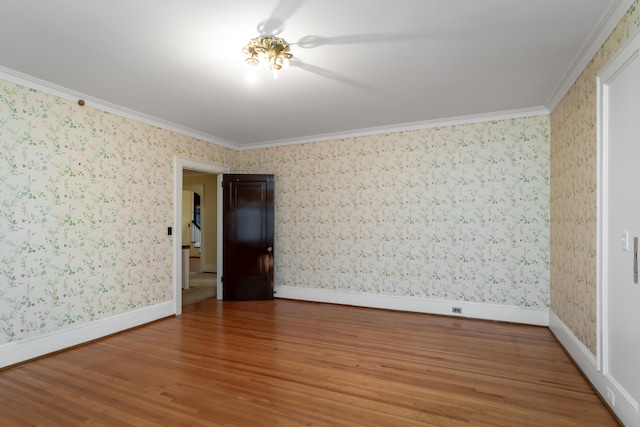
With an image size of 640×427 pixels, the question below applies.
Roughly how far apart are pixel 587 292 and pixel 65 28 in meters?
4.55

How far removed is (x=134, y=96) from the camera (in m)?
3.52

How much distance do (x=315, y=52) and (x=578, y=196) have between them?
8.85 feet

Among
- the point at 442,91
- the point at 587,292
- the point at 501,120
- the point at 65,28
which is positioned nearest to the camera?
the point at 65,28

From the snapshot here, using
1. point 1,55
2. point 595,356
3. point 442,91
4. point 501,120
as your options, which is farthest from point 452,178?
point 1,55

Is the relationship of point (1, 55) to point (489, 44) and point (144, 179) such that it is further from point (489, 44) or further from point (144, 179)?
point (489, 44)

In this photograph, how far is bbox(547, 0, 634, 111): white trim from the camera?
79.3 inches

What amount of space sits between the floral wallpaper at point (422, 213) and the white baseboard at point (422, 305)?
84mm

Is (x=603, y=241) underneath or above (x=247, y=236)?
above

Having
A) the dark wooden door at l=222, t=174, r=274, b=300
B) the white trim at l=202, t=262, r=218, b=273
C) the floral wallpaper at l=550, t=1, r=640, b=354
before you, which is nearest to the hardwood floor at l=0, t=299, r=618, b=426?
the floral wallpaper at l=550, t=1, r=640, b=354

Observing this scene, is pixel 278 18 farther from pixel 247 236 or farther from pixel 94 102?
pixel 247 236

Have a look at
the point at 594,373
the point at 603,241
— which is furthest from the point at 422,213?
the point at 594,373

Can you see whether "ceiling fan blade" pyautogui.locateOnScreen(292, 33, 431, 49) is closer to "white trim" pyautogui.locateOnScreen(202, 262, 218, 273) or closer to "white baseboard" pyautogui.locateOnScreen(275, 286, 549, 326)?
"white baseboard" pyautogui.locateOnScreen(275, 286, 549, 326)

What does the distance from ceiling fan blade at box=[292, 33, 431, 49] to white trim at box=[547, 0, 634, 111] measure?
3.76 ft

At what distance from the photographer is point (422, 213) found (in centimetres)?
455
